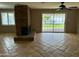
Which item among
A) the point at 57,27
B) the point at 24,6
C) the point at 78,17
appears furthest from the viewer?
the point at 57,27

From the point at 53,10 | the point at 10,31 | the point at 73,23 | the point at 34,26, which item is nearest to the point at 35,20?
the point at 34,26

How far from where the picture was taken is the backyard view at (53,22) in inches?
375

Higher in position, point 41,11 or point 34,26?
point 41,11

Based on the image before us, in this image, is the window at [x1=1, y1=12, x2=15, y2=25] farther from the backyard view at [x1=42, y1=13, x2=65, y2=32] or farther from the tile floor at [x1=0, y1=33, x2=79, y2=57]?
the tile floor at [x1=0, y1=33, x2=79, y2=57]

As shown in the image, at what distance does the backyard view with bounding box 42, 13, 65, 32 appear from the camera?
31.3 feet

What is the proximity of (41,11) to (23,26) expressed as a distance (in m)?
2.96

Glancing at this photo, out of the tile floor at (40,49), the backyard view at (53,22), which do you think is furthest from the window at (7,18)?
the tile floor at (40,49)

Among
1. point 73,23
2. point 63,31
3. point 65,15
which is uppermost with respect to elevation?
point 65,15

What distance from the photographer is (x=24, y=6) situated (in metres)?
6.71

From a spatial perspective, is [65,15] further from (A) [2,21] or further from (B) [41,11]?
(A) [2,21]

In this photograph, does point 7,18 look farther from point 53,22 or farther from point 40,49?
point 40,49

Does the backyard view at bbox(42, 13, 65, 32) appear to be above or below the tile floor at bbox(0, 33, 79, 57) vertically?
Result: above

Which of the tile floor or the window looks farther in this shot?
the window

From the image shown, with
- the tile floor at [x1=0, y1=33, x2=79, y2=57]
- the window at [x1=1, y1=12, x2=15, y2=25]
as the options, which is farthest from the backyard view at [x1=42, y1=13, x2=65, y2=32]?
the tile floor at [x1=0, y1=33, x2=79, y2=57]
